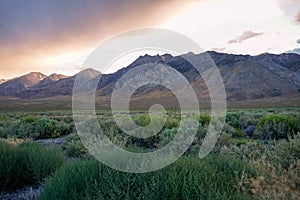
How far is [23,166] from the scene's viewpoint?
7.15 m

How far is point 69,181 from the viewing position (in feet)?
15.8

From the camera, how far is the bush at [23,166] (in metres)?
6.80

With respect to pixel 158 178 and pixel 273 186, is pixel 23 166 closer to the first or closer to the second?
pixel 158 178

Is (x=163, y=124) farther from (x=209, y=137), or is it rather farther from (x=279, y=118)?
(x=279, y=118)

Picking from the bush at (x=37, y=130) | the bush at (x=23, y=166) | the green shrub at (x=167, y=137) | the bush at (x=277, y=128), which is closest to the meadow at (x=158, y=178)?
the bush at (x=23, y=166)

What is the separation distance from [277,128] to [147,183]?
10906 mm

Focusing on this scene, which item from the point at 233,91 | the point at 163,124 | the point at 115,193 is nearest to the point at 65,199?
the point at 115,193

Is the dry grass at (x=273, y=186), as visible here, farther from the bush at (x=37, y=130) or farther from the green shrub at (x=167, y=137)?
the bush at (x=37, y=130)

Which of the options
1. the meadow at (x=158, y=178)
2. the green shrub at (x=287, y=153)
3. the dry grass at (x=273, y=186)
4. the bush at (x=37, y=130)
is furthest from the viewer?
the bush at (x=37, y=130)

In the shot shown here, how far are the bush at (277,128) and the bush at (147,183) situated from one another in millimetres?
9080

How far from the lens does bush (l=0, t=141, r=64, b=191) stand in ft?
22.3

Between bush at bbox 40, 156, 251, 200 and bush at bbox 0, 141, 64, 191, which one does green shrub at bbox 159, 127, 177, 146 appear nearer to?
bush at bbox 0, 141, 64, 191

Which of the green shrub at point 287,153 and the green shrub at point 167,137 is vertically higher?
the green shrub at point 287,153

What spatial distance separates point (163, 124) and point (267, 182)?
35.1 ft
